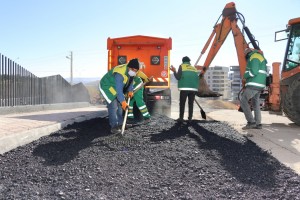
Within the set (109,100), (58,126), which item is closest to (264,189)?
(109,100)

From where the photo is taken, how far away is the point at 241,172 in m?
3.65

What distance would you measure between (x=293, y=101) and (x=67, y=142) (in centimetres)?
536

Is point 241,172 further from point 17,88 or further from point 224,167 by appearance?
point 17,88

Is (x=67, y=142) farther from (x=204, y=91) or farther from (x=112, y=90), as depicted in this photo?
(x=204, y=91)

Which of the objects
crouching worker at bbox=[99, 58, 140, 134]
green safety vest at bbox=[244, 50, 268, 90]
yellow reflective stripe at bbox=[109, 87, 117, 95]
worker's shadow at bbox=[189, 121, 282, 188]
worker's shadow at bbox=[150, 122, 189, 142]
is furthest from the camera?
green safety vest at bbox=[244, 50, 268, 90]

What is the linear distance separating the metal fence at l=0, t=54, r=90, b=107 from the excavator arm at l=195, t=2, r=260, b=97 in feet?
17.8

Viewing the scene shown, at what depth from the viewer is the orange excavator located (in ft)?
26.4

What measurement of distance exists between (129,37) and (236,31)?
326 centimetres

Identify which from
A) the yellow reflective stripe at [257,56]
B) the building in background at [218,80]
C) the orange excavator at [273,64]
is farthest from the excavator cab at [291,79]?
the building in background at [218,80]

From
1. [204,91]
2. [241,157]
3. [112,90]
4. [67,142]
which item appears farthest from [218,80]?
[241,157]

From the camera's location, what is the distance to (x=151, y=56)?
10.8 meters

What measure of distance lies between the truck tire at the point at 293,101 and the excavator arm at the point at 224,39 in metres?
1.39

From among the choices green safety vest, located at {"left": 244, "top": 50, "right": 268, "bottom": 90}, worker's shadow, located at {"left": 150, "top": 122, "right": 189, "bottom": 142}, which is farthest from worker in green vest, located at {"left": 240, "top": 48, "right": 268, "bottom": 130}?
worker's shadow, located at {"left": 150, "top": 122, "right": 189, "bottom": 142}

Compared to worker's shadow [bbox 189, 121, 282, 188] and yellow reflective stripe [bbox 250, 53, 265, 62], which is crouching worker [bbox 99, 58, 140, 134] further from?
yellow reflective stripe [bbox 250, 53, 265, 62]
